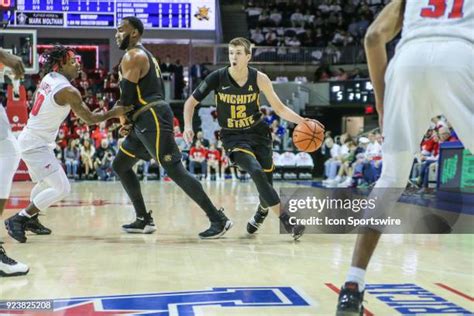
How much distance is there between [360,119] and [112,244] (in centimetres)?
2145

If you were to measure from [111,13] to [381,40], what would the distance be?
47.9 ft

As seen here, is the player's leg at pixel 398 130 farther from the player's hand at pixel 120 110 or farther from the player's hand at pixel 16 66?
the player's hand at pixel 120 110

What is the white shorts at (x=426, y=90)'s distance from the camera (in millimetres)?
2568

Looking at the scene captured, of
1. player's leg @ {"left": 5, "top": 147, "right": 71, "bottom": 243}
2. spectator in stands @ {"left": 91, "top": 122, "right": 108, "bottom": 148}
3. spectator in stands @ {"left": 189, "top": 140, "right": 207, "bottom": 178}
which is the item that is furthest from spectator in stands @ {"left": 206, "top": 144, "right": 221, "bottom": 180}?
player's leg @ {"left": 5, "top": 147, "right": 71, "bottom": 243}

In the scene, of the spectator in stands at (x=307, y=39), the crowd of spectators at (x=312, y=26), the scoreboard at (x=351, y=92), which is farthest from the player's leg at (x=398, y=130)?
the spectator in stands at (x=307, y=39)

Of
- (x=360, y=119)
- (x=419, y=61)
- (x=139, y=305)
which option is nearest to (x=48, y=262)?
(x=139, y=305)

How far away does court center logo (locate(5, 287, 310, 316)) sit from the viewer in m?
2.95

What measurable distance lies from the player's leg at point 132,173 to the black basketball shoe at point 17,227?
0.97 m

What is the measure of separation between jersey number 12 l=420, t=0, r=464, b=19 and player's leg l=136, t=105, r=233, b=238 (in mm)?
3294

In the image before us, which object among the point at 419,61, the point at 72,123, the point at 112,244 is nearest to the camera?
the point at 419,61

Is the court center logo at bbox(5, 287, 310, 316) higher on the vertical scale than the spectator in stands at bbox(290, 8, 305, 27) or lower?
lower

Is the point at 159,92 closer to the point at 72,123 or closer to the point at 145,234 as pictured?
the point at 145,234

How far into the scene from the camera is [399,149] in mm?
2689

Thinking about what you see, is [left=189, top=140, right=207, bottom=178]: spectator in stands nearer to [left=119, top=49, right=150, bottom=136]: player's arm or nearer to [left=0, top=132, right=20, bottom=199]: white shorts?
[left=119, top=49, right=150, bottom=136]: player's arm
